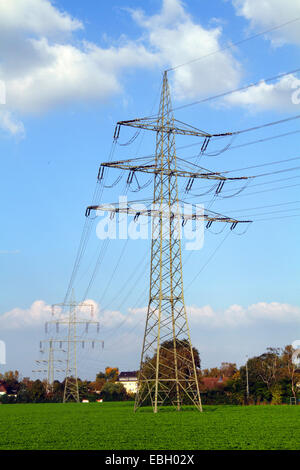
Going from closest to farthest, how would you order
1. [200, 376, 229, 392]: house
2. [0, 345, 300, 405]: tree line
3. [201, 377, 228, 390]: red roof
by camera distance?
[0, 345, 300, 405]: tree line < [200, 376, 229, 392]: house < [201, 377, 228, 390]: red roof

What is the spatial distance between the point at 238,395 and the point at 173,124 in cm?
5512

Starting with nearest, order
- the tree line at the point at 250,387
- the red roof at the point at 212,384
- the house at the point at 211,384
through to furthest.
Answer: the tree line at the point at 250,387 < the house at the point at 211,384 < the red roof at the point at 212,384

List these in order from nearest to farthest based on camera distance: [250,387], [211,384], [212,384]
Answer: [250,387] → [212,384] → [211,384]

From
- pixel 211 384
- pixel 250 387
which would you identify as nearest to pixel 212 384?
pixel 211 384

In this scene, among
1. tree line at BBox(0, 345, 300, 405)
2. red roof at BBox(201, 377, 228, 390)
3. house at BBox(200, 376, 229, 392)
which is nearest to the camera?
tree line at BBox(0, 345, 300, 405)

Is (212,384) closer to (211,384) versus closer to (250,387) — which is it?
(211,384)

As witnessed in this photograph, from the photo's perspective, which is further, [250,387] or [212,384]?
[212,384]

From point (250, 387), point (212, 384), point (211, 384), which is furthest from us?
point (211, 384)

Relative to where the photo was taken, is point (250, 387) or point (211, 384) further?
point (211, 384)

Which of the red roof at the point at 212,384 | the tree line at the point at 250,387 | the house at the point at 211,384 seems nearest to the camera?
the tree line at the point at 250,387

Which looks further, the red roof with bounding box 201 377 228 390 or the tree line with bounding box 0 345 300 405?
the red roof with bounding box 201 377 228 390

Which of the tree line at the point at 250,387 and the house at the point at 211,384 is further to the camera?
the house at the point at 211,384
